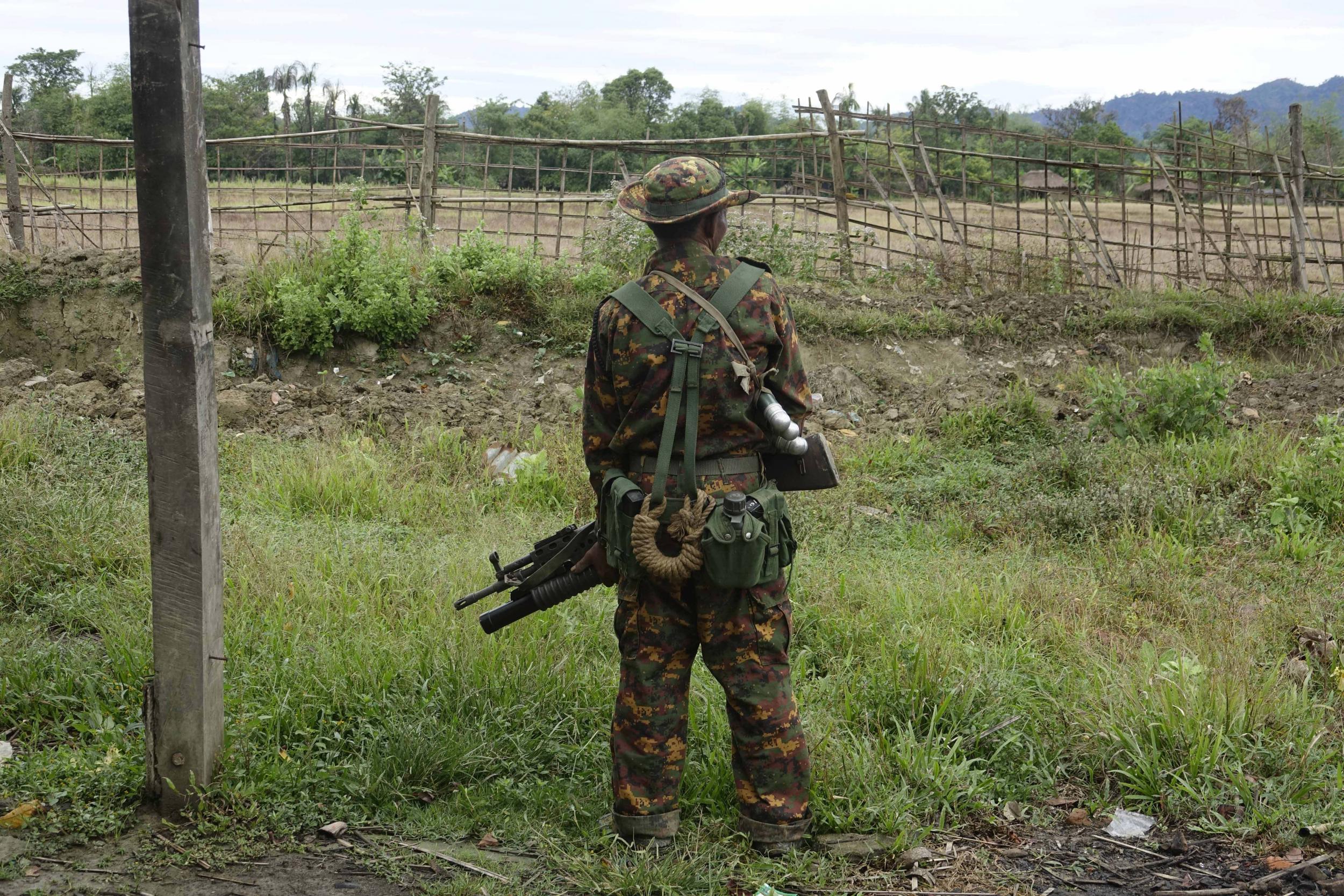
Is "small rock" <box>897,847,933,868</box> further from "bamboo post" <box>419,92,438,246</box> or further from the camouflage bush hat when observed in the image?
"bamboo post" <box>419,92,438,246</box>

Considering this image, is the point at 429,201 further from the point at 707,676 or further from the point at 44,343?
the point at 707,676

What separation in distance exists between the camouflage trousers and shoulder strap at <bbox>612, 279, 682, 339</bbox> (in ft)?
2.39

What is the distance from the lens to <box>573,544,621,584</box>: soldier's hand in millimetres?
3334

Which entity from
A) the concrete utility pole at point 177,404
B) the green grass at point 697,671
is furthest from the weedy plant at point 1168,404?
the concrete utility pole at point 177,404

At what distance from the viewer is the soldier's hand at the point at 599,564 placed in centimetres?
333

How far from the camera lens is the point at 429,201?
1107 cm

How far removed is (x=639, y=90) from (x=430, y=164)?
104 ft

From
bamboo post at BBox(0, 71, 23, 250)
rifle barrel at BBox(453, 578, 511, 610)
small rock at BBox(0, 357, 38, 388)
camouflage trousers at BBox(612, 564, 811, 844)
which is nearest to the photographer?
camouflage trousers at BBox(612, 564, 811, 844)

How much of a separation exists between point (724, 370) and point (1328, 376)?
739 cm

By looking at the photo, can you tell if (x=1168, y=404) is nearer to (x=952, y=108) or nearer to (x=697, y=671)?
(x=697, y=671)

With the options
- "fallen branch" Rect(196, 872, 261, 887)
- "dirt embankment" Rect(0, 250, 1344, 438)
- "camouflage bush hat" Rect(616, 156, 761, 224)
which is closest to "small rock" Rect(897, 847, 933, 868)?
"fallen branch" Rect(196, 872, 261, 887)

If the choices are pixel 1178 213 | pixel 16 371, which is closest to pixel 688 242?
pixel 16 371

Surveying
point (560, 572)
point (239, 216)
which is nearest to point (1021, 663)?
point (560, 572)

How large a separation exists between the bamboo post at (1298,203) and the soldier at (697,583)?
9.92m
